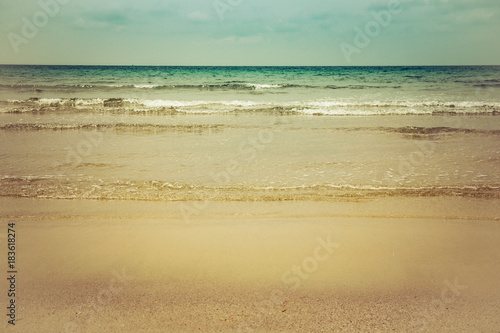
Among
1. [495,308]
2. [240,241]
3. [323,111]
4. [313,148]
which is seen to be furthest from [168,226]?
[323,111]

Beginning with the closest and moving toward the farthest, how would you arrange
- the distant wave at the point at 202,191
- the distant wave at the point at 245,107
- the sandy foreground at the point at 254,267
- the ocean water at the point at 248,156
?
the sandy foreground at the point at 254,267, the distant wave at the point at 202,191, the ocean water at the point at 248,156, the distant wave at the point at 245,107

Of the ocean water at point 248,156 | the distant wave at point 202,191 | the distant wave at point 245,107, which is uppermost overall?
the distant wave at point 245,107

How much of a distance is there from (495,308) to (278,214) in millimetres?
2698

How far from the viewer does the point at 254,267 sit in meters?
3.61

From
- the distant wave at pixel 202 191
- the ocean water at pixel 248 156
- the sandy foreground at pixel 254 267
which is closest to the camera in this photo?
the sandy foreground at pixel 254 267

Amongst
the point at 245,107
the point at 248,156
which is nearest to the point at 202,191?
the point at 248,156

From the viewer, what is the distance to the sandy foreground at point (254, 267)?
2834mm

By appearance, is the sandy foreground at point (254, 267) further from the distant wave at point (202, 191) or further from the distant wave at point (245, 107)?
the distant wave at point (245, 107)

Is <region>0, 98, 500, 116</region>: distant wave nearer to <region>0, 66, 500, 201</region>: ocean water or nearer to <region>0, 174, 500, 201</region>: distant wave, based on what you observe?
<region>0, 66, 500, 201</region>: ocean water

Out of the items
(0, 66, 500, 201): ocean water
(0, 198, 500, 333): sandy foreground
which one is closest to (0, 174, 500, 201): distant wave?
(0, 66, 500, 201): ocean water

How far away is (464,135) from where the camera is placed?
35.9 ft

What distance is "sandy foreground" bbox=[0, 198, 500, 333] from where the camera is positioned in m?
2.83

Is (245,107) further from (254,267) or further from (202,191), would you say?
(254,267)

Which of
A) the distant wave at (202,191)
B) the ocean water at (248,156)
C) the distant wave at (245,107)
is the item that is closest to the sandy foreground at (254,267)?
the distant wave at (202,191)
